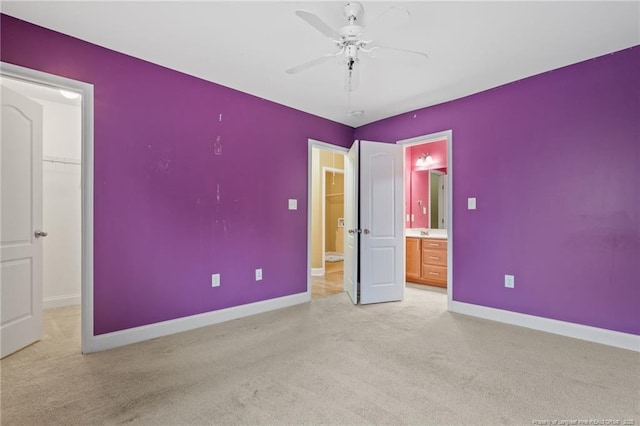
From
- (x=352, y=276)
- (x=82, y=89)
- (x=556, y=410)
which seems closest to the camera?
(x=556, y=410)

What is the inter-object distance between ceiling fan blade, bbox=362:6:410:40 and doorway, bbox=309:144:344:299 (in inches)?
78.9

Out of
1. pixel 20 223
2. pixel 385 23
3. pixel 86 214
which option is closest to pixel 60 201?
pixel 20 223

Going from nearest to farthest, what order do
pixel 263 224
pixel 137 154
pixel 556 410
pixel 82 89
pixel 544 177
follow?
pixel 556 410 < pixel 82 89 < pixel 137 154 < pixel 544 177 < pixel 263 224

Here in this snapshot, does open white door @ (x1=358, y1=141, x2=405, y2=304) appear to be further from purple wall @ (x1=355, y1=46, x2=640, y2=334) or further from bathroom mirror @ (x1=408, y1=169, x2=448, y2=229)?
bathroom mirror @ (x1=408, y1=169, x2=448, y2=229)

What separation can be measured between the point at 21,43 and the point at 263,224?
2529 millimetres

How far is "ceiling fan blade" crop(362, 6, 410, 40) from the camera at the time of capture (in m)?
1.78

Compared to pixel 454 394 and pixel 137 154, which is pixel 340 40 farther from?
pixel 454 394

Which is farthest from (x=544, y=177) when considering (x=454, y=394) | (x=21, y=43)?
(x=21, y=43)

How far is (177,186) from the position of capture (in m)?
3.01

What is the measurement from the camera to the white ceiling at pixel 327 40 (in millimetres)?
2111

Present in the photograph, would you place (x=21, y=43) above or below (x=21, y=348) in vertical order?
above

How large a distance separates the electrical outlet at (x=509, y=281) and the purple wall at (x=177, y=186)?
241 cm

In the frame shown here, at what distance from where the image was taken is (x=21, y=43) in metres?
2.25

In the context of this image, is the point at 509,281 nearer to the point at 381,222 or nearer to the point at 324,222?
the point at 381,222
